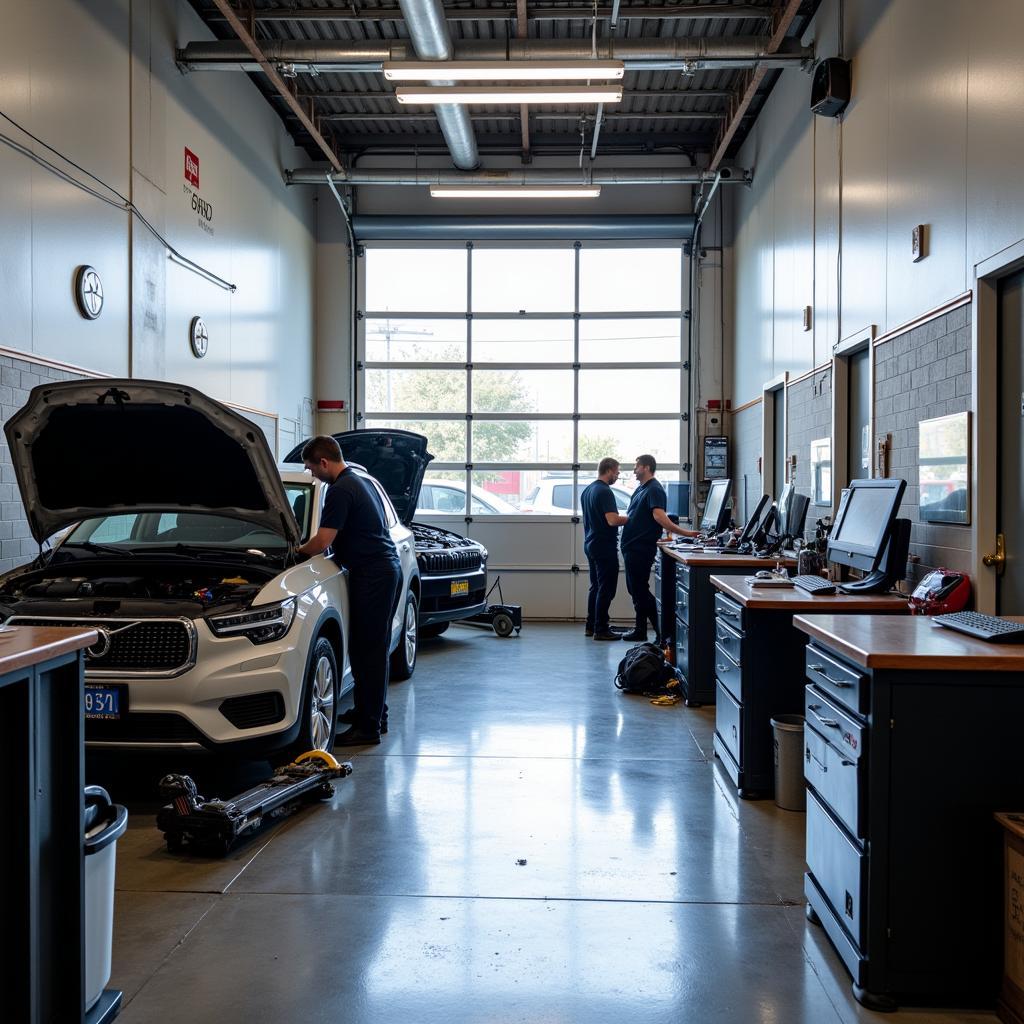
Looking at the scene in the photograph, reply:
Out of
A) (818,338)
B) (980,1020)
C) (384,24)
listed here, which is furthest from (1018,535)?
(384,24)

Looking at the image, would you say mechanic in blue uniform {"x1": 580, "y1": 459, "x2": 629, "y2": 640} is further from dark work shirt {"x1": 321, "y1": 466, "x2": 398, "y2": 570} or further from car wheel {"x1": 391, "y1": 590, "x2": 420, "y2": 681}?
dark work shirt {"x1": 321, "y1": 466, "x2": 398, "y2": 570}

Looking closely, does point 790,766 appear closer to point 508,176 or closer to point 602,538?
point 602,538

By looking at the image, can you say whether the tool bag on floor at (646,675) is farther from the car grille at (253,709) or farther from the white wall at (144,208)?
the white wall at (144,208)

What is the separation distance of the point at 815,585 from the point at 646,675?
2489 mm

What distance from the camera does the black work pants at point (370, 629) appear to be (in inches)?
209

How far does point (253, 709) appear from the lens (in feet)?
13.5

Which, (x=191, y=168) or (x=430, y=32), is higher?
(x=430, y=32)

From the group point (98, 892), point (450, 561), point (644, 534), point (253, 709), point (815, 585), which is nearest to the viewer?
point (98, 892)

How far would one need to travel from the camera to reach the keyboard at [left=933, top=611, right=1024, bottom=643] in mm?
2797

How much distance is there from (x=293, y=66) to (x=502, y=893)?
7.18m

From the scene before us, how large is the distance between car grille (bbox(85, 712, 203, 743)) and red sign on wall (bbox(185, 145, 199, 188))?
213 inches

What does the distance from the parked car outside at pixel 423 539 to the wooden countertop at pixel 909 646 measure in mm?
4231

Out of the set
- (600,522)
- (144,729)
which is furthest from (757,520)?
(144,729)

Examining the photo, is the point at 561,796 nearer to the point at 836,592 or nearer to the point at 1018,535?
the point at 836,592
